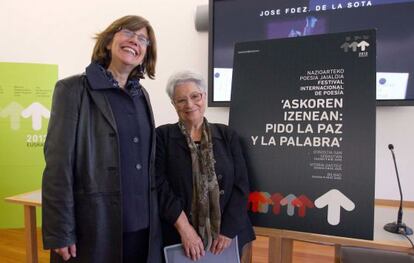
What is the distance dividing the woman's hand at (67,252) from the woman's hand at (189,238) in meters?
0.39

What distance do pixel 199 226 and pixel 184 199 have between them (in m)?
0.12

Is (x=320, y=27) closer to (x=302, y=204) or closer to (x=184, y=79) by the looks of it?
(x=184, y=79)

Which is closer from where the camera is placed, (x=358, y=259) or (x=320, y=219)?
(x=320, y=219)

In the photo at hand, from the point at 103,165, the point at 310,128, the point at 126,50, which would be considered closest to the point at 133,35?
the point at 126,50

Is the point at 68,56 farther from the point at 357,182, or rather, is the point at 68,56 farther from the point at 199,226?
the point at 357,182

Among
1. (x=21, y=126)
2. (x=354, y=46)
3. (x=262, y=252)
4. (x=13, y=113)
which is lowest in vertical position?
(x=262, y=252)

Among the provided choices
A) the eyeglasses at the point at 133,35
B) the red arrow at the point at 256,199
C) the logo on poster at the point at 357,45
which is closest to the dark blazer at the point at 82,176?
the eyeglasses at the point at 133,35

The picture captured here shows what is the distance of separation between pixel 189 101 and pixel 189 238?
549mm

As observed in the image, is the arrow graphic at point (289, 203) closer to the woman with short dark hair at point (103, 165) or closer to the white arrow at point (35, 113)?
the woman with short dark hair at point (103, 165)

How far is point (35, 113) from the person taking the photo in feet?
10.8

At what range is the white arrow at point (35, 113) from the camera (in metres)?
3.28

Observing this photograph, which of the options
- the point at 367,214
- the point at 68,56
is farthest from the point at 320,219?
the point at 68,56

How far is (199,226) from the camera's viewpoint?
1319mm

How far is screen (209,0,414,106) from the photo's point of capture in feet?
7.30
